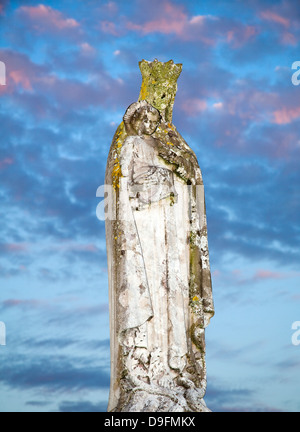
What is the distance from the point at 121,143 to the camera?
16.7m

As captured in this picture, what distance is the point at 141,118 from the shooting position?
16.7m

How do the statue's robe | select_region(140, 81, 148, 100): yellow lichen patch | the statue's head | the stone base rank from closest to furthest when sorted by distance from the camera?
1. the stone base
2. the statue's robe
3. the statue's head
4. select_region(140, 81, 148, 100): yellow lichen patch

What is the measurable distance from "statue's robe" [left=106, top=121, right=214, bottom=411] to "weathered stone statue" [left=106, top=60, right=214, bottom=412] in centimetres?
2

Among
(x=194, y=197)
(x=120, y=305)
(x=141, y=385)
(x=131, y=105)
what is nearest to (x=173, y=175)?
(x=194, y=197)

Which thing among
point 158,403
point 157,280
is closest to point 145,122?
point 157,280

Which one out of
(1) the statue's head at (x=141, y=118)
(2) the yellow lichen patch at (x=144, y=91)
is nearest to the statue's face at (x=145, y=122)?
(1) the statue's head at (x=141, y=118)

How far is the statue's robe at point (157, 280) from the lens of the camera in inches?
602

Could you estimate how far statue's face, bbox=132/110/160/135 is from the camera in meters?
16.7

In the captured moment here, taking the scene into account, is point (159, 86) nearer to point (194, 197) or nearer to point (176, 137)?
point (176, 137)

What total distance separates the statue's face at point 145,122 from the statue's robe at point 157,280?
0.62 feet

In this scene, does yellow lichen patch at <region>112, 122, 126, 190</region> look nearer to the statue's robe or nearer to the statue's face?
the statue's robe

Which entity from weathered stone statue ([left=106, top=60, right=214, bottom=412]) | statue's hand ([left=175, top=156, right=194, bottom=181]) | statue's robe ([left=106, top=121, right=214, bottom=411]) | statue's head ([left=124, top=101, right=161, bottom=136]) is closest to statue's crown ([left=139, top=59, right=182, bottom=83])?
weathered stone statue ([left=106, top=60, right=214, bottom=412])

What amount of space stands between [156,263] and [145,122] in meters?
3.08

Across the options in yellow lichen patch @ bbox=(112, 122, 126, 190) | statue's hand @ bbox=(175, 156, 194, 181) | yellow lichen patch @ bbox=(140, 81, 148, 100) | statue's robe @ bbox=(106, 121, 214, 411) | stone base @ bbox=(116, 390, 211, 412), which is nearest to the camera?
stone base @ bbox=(116, 390, 211, 412)
